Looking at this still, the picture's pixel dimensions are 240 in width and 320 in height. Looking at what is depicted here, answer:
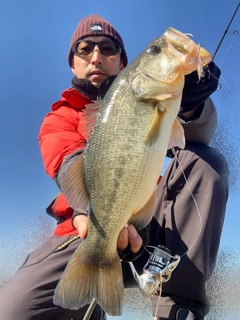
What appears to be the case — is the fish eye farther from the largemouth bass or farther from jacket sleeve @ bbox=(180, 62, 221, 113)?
jacket sleeve @ bbox=(180, 62, 221, 113)

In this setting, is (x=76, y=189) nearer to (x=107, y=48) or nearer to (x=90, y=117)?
(x=90, y=117)

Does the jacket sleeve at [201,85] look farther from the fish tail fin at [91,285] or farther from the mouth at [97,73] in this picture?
the fish tail fin at [91,285]

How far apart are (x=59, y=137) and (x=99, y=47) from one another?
3.94ft

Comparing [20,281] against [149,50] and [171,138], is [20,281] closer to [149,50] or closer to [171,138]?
[171,138]

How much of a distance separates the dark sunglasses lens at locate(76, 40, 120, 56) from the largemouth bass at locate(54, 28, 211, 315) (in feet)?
5.71

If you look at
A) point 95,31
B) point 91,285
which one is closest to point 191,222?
point 91,285

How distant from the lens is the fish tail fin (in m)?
1.97

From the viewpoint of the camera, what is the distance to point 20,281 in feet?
9.87

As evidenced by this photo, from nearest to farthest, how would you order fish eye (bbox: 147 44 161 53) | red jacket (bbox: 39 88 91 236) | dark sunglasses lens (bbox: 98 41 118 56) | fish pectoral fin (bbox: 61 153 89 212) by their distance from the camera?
fish pectoral fin (bbox: 61 153 89 212) < fish eye (bbox: 147 44 161 53) < red jacket (bbox: 39 88 91 236) < dark sunglasses lens (bbox: 98 41 118 56)

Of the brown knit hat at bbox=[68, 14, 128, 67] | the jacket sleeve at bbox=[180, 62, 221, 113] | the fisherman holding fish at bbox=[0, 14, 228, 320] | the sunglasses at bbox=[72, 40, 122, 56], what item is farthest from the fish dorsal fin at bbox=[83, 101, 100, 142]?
the brown knit hat at bbox=[68, 14, 128, 67]

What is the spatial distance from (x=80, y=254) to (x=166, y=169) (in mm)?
1434

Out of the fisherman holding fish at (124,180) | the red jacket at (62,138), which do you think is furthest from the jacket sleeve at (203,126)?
the red jacket at (62,138)

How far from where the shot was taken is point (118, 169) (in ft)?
6.49

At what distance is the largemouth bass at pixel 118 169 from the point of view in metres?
1.98
